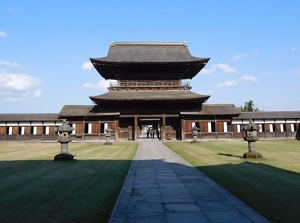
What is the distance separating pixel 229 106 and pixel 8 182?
36.1 m

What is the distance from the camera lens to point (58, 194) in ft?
23.4

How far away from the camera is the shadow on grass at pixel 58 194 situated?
537 centimetres

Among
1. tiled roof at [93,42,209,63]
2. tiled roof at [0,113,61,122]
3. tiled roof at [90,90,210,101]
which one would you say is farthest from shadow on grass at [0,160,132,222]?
tiled roof at [0,113,61,122]

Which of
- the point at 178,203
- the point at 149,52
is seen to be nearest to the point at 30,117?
the point at 149,52

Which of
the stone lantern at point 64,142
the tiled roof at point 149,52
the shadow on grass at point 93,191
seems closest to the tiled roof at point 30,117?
the tiled roof at point 149,52

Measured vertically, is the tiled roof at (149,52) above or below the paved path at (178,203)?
above

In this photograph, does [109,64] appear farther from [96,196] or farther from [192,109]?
[96,196]

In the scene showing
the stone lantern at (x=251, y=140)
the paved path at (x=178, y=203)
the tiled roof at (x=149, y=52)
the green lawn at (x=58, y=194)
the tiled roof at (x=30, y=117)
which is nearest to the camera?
the paved path at (x=178, y=203)

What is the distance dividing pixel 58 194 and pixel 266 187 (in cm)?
614

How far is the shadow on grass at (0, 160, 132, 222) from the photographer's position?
5367mm

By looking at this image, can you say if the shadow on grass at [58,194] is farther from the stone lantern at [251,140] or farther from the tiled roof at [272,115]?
the tiled roof at [272,115]

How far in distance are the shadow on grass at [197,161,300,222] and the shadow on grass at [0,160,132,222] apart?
11.2ft

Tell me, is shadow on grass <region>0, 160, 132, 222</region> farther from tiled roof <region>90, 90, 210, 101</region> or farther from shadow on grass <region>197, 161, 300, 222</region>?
tiled roof <region>90, 90, 210, 101</region>

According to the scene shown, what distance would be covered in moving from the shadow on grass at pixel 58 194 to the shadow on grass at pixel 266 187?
11.2 ft
